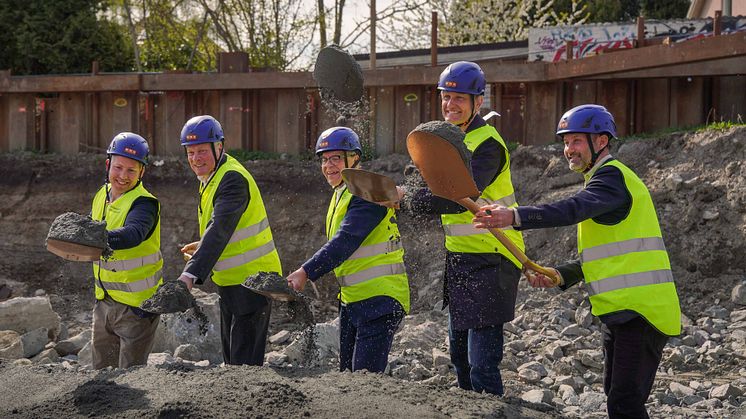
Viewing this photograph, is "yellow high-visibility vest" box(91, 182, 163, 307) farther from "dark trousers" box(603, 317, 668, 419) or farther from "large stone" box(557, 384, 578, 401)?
"large stone" box(557, 384, 578, 401)

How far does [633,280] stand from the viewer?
216 inches

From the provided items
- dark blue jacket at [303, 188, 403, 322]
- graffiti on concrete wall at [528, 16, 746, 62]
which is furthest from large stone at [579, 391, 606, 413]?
graffiti on concrete wall at [528, 16, 746, 62]

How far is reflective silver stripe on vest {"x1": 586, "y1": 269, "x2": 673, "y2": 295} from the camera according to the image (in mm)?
5488

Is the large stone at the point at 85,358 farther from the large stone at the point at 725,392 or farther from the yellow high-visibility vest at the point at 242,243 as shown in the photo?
the large stone at the point at 725,392

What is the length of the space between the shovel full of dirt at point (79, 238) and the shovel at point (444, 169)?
80.8 inches

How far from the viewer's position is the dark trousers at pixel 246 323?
6.71 metres

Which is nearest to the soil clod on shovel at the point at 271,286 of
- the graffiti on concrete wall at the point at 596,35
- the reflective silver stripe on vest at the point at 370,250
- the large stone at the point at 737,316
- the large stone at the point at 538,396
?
the reflective silver stripe on vest at the point at 370,250

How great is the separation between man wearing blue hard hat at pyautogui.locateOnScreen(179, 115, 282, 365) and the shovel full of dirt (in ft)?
2.08

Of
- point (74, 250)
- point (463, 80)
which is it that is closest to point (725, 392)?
point (463, 80)

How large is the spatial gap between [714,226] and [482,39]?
56.3 ft

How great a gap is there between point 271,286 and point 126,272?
1.43 meters

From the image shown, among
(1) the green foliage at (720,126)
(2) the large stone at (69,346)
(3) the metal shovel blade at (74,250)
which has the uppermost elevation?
(1) the green foliage at (720,126)

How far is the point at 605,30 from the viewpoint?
71.3ft

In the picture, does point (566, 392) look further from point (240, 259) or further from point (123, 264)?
point (123, 264)
